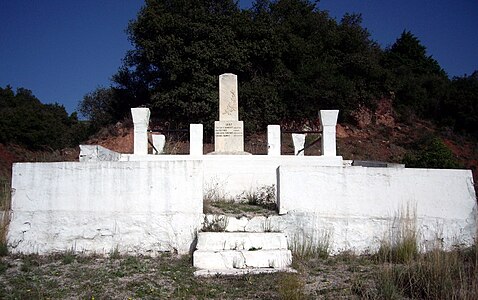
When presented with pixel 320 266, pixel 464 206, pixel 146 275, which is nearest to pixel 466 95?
pixel 464 206

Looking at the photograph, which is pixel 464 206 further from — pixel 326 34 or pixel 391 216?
pixel 326 34

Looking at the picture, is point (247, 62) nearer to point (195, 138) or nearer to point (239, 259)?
point (195, 138)

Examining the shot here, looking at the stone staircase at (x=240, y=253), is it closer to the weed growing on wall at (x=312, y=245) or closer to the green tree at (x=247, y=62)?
the weed growing on wall at (x=312, y=245)

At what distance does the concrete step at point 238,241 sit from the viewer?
23.4ft

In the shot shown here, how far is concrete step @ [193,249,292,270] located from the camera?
6852mm

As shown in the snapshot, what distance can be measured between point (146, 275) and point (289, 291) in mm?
2309

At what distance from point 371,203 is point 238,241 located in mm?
2614

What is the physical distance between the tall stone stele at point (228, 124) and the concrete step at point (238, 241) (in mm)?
5136

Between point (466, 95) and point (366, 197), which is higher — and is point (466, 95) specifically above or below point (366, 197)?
above

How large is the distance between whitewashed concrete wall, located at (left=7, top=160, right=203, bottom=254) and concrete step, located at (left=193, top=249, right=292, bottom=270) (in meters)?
0.89

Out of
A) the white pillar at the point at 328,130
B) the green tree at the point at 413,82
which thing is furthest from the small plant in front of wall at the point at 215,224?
the green tree at the point at 413,82

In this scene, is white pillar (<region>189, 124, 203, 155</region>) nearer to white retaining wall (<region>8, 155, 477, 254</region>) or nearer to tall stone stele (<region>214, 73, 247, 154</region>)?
tall stone stele (<region>214, 73, 247, 154</region>)

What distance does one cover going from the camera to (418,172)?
810cm

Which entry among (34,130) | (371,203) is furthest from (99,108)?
(371,203)
